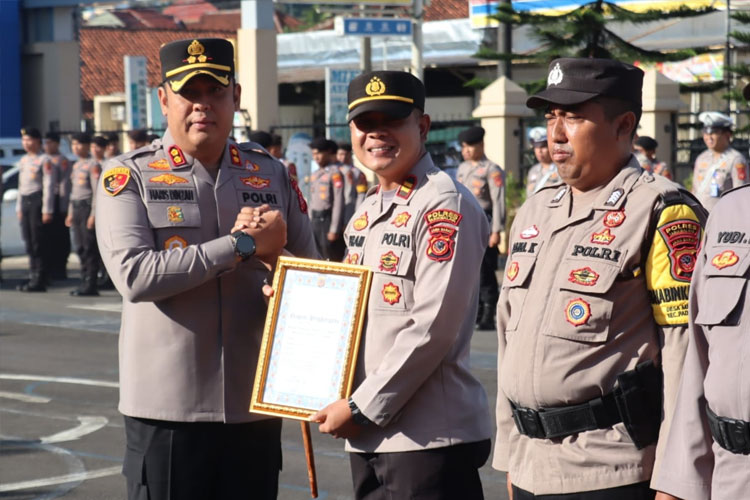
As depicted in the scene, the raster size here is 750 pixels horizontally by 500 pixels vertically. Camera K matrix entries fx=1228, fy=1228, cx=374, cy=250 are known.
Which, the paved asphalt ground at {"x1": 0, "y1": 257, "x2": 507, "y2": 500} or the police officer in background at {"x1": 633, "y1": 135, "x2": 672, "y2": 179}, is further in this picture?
the police officer in background at {"x1": 633, "y1": 135, "x2": 672, "y2": 179}

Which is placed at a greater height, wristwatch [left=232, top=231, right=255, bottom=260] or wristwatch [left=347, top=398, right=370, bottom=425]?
wristwatch [left=232, top=231, right=255, bottom=260]

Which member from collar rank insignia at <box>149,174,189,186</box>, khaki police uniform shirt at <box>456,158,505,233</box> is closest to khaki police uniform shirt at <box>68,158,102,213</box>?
khaki police uniform shirt at <box>456,158,505,233</box>

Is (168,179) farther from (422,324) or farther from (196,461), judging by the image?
(422,324)

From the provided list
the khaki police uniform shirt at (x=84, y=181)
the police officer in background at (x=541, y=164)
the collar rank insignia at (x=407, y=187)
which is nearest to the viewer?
the collar rank insignia at (x=407, y=187)

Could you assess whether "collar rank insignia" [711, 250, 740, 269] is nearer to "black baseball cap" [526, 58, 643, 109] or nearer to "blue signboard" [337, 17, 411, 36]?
"black baseball cap" [526, 58, 643, 109]

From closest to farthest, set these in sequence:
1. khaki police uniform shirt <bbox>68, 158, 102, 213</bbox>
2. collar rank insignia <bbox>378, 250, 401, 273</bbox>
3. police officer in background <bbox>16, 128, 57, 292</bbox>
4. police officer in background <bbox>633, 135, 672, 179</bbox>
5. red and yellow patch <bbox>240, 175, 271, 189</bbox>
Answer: collar rank insignia <bbox>378, 250, 401, 273</bbox> < red and yellow patch <bbox>240, 175, 271, 189</bbox> < police officer in background <bbox>633, 135, 672, 179</bbox> < khaki police uniform shirt <bbox>68, 158, 102, 213</bbox> < police officer in background <bbox>16, 128, 57, 292</bbox>

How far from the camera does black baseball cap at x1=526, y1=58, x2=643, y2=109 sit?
3688 mm

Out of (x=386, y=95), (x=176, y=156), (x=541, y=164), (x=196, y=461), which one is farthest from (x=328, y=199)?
(x=386, y=95)

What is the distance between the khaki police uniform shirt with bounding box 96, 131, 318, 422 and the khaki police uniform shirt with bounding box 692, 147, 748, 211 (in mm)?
10639

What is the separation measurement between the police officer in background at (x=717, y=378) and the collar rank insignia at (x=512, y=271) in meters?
0.71

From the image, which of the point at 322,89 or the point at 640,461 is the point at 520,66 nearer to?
the point at 322,89

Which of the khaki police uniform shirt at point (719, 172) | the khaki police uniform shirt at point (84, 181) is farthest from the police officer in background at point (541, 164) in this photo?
the khaki police uniform shirt at point (84, 181)

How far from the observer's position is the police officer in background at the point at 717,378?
3092mm

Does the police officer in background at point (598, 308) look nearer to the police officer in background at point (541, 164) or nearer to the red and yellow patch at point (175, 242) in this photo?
the red and yellow patch at point (175, 242)
